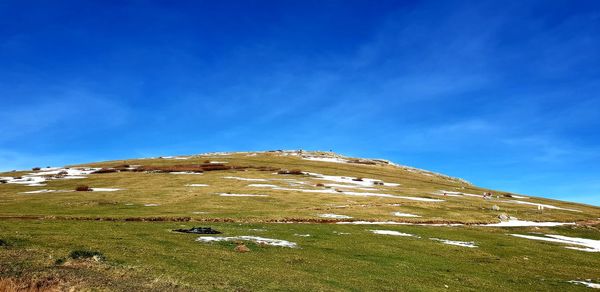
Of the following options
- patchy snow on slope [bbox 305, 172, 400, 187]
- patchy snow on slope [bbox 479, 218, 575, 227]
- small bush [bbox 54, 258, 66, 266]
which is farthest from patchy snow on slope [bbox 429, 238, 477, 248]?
patchy snow on slope [bbox 305, 172, 400, 187]

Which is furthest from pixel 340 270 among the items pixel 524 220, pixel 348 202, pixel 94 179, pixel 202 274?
pixel 94 179

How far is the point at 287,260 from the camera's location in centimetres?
2994

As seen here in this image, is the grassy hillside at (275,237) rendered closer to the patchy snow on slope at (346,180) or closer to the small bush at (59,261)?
the small bush at (59,261)

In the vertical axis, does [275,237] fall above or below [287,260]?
above

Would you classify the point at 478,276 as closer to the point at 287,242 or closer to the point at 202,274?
the point at 287,242

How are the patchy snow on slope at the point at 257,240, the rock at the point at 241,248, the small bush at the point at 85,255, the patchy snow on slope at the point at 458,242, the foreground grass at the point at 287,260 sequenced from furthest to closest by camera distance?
the patchy snow on slope at the point at 458,242 → the patchy snow on slope at the point at 257,240 → the rock at the point at 241,248 → the small bush at the point at 85,255 → the foreground grass at the point at 287,260

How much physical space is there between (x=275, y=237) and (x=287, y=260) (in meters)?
10.0

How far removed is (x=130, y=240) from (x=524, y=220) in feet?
200

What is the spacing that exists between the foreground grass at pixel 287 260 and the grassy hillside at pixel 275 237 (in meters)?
0.10

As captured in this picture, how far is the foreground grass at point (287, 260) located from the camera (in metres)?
22.7

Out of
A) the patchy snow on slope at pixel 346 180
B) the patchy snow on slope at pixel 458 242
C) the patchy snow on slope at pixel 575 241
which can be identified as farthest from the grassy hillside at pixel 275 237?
the patchy snow on slope at pixel 346 180

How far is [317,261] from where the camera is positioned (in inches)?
1202

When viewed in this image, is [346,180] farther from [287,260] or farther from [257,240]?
[287,260]

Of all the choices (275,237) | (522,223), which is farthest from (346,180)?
(275,237)
